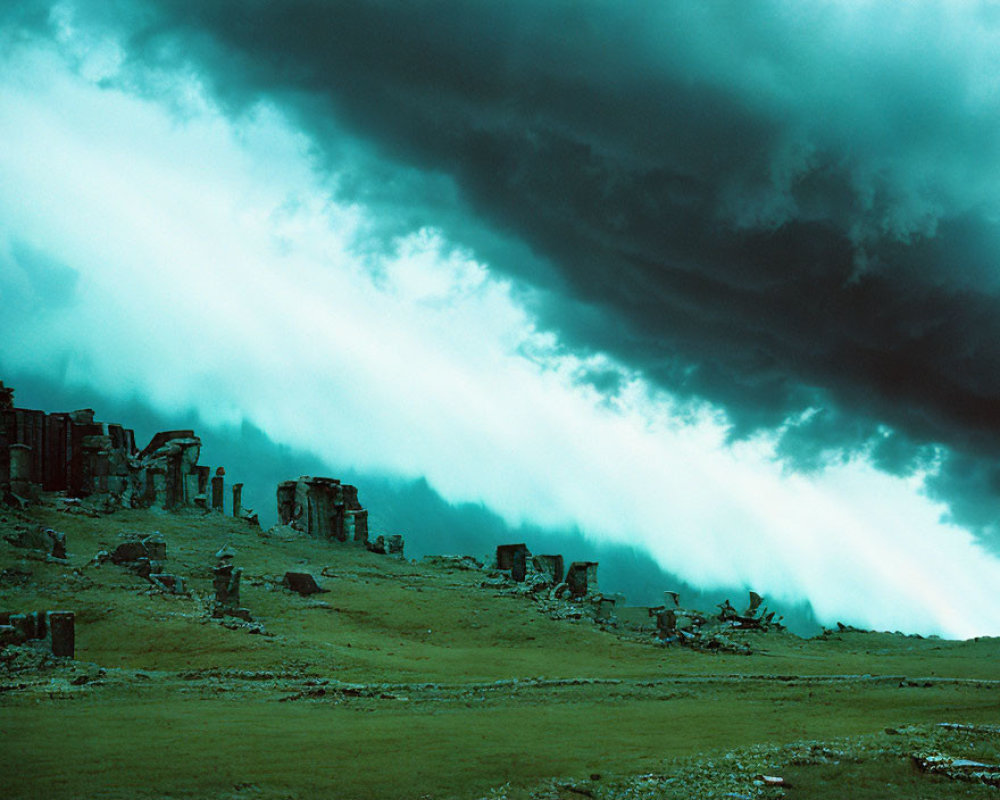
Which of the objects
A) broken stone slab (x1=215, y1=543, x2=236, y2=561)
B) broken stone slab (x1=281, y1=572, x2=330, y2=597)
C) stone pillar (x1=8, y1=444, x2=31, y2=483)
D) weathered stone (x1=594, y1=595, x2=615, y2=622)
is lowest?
weathered stone (x1=594, y1=595, x2=615, y2=622)

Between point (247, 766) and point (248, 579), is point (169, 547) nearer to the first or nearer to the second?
point (248, 579)

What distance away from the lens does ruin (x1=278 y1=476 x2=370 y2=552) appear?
8150 centimetres

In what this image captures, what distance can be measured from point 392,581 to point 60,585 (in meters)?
24.7

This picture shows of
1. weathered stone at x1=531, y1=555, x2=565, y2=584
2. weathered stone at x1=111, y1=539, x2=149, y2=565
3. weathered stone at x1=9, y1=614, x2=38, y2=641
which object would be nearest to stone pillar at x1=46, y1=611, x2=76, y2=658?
weathered stone at x1=9, y1=614, x2=38, y2=641

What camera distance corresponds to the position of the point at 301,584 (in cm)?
5297

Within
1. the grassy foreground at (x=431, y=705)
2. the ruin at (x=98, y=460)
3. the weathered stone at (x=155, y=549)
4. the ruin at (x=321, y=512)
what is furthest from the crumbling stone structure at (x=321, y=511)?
the weathered stone at (x=155, y=549)

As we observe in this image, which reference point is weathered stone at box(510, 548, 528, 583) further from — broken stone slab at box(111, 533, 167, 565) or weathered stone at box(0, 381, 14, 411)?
weathered stone at box(0, 381, 14, 411)

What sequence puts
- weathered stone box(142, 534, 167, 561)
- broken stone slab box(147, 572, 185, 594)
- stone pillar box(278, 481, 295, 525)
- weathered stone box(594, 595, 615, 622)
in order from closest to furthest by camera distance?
broken stone slab box(147, 572, 185, 594) → weathered stone box(142, 534, 167, 561) → weathered stone box(594, 595, 615, 622) → stone pillar box(278, 481, 295, 525)

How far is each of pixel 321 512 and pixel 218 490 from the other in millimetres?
10112

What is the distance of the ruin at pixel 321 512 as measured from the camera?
267 ft

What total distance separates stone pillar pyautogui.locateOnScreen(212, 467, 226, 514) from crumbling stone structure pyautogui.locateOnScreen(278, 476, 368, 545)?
5.23m

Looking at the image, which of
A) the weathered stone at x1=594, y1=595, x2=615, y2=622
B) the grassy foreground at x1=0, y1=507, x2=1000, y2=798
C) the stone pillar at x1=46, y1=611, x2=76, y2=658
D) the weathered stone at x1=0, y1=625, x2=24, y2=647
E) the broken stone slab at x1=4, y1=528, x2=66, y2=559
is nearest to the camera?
the grassy foreground at x1=0, y1=507, x2=1000, y2=798

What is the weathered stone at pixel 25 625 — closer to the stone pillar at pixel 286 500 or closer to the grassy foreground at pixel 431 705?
the grassy foreground at pixel 431 705

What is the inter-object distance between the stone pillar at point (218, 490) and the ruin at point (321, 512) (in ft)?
17.2
